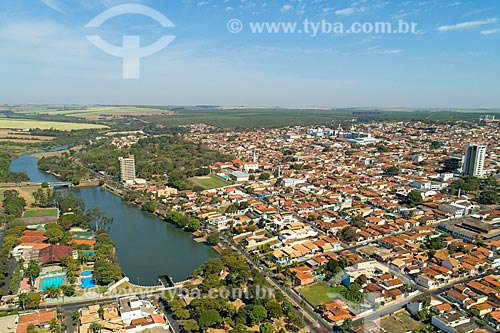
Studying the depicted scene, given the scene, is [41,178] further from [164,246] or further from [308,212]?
[308,212]

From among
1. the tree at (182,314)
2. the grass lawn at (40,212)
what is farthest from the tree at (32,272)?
the grass lawn at (40,212)

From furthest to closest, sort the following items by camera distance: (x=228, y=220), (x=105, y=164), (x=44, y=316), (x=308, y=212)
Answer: (x=105, y=164), (x=308, y=212), (x=228, y=220), (x=44, y=316)

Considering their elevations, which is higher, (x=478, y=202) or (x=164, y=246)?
(x=478, y=202)

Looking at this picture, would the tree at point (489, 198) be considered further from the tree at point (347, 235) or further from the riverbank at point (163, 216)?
the riverbank at point (163, 216)

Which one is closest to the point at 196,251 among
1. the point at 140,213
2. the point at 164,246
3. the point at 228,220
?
the point at 164,246

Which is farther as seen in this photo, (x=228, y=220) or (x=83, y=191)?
(x=83, y=191)

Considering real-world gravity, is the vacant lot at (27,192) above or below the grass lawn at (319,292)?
below

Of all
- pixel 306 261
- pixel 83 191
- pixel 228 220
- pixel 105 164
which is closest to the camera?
pixel 306 261
